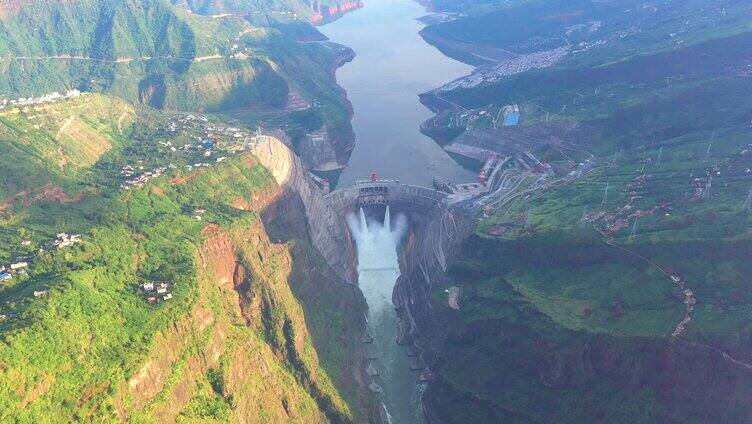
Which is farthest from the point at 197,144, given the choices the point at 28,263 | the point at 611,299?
the point at 611,299

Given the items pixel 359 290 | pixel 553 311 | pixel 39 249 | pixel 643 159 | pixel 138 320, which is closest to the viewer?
pixel 138 320

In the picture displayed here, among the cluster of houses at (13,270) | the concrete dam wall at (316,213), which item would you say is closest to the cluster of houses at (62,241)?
the cluster of houses at (13,270)

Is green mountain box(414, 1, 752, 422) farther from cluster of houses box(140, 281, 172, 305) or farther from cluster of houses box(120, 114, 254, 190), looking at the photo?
cluster of houses box(120, 114, 254, 190)

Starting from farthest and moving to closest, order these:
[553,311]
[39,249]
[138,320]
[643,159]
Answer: [643,159] < [553,311] < [39,249] < [138,320]

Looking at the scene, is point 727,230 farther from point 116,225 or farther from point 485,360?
point 116,225

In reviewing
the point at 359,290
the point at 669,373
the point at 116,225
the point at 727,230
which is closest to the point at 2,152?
the point at 116,225

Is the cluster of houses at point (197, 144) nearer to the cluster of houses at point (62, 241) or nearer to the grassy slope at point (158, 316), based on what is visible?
the grassy slope at point (158, 316)
